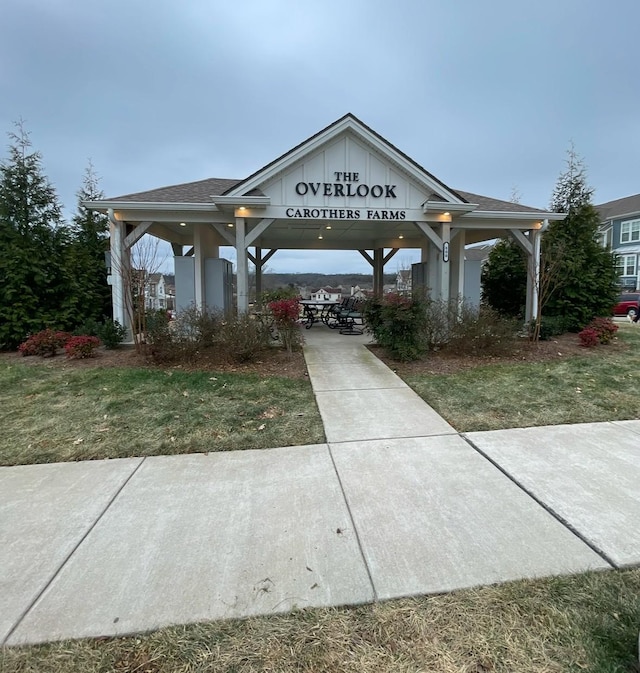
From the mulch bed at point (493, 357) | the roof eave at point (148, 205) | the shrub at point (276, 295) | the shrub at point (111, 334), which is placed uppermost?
the roof eave at point (148, 205)

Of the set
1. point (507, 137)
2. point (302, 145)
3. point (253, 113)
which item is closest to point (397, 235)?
point (302, 145)

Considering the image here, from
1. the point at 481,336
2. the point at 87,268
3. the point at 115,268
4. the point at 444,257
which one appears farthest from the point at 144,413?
the point at 444,257

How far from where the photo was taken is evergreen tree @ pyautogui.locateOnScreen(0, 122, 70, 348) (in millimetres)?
9141

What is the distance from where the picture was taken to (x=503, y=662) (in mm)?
1644

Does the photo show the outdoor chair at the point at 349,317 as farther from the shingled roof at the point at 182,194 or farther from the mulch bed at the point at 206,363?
the shingled roof at the point at 182,194

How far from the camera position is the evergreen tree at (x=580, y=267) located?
423 inches

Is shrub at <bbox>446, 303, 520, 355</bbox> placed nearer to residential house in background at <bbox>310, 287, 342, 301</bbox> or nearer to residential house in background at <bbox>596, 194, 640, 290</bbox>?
residential house in background at <bbox>310, 287, 342, 301</bbox>

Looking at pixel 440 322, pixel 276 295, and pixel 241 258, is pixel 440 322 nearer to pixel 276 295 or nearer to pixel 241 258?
pixel 241 258

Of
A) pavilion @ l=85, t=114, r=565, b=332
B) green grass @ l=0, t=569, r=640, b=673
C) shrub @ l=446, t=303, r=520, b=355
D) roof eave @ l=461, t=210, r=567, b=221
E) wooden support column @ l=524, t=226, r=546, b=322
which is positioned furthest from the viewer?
wooden support column @ l=524, t=226, r=546, b=322

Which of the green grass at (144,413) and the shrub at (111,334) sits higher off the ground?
the shrub at (111,334)

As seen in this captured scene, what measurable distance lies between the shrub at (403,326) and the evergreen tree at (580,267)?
497cm

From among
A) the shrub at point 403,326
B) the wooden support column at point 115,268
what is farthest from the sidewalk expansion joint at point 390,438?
the wooden support column at point 115,268

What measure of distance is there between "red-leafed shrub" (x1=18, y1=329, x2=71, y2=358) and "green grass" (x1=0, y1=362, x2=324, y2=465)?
4.47 feet

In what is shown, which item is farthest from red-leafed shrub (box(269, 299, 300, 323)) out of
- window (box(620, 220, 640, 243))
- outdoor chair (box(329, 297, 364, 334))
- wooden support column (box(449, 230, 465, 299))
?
window (box(620, 220, 640, 243))
